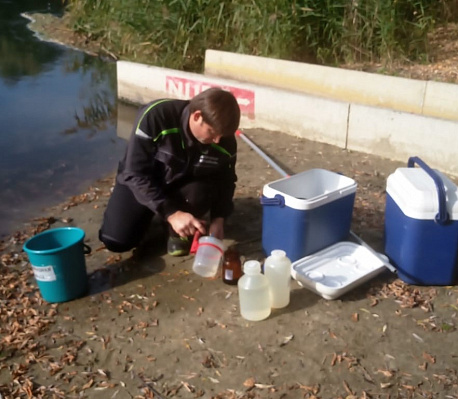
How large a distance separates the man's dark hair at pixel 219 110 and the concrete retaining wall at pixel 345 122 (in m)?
2.63

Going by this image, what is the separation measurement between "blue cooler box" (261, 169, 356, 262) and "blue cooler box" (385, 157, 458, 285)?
282 mm

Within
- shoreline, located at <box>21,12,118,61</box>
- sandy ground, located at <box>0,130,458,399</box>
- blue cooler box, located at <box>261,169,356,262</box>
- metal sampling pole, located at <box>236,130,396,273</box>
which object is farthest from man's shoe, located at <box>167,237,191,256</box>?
shoreline, located at <box>21,12,118,61</box>

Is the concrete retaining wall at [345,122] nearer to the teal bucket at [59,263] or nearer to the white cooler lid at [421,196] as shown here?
the white cooler lid at [421,196]

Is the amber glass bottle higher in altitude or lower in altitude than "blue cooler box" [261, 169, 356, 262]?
lower

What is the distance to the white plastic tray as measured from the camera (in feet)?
9.77

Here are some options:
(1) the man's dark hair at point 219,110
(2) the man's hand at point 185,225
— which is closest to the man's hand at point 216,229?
(2) the man's hand at point 185,225

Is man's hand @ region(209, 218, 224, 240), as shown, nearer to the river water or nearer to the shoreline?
the river water

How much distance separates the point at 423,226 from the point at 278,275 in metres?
0.82

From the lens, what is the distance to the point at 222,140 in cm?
337

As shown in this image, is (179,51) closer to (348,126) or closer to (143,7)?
(143,7)

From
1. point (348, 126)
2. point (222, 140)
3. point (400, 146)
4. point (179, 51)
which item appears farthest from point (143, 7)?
point (222, 140)

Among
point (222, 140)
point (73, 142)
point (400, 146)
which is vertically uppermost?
point (222, 140)

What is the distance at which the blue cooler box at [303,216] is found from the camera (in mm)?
3023

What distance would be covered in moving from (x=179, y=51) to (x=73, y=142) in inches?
120
